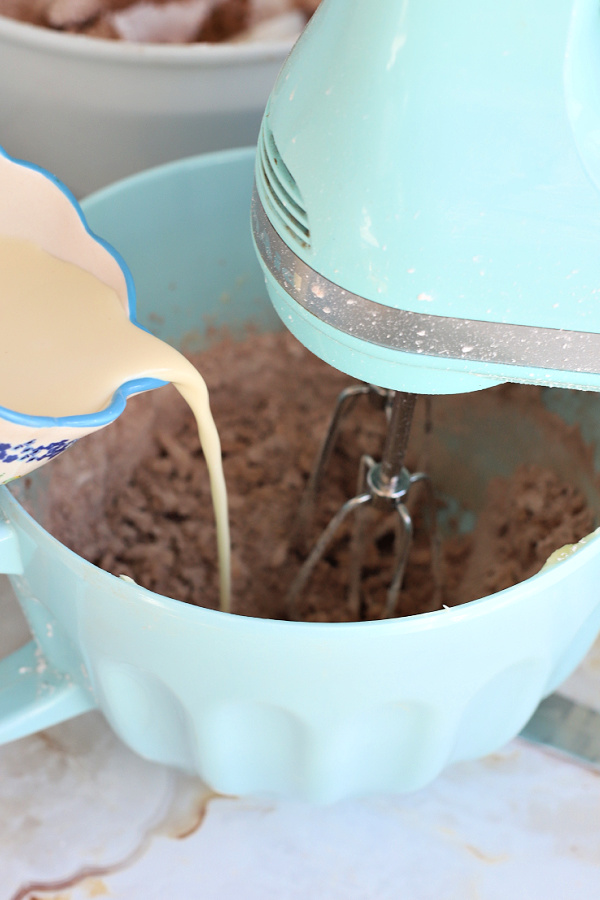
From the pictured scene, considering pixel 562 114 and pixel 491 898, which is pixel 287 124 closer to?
pixel 562 114

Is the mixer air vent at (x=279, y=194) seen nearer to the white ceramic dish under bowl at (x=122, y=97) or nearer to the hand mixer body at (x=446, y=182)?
the hand mixer body at (x=446, y=182)

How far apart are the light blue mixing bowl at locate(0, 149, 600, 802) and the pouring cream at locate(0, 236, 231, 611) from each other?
0.16 ft

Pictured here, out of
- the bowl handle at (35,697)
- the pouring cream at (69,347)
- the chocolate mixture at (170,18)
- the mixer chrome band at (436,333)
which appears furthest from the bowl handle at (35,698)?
the chocolate mixture at (170,18)

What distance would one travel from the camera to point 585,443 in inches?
19.8

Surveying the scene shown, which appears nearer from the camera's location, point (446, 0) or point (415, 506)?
point (446, 0)

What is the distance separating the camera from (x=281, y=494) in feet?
1.92

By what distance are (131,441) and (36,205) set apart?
0.18 metres

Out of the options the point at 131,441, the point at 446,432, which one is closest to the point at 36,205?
the point at 131,441

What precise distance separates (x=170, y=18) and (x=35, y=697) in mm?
473

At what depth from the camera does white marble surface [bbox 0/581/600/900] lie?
1.41 ft

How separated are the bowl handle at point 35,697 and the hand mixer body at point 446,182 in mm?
234

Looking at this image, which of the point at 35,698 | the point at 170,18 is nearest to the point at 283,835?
the point at 35,698

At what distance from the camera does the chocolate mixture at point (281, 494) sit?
518mm

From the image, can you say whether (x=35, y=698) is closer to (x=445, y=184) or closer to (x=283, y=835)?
(x=283, y=835)
